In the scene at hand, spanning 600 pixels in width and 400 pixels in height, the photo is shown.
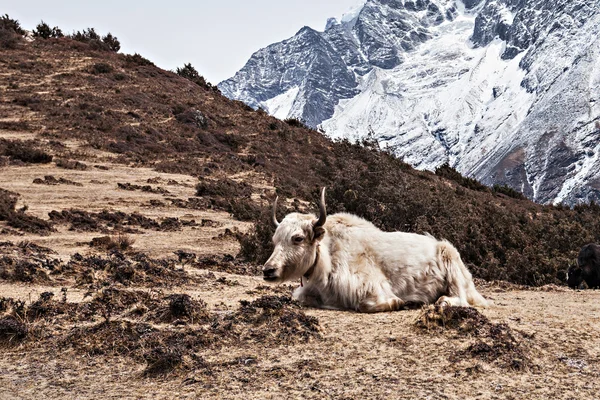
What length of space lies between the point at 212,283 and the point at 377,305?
3111mm

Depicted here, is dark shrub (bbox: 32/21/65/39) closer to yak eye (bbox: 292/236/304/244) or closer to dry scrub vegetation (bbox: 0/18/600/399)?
dry scrub vegetation (bbox: 0/18/600/399)

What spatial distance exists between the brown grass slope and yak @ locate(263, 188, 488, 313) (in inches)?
186

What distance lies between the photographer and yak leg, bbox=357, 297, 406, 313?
19.3 ft

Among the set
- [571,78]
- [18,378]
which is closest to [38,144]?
[18,378]

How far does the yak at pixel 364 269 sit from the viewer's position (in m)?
5.98

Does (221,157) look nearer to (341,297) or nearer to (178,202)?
(178,202)

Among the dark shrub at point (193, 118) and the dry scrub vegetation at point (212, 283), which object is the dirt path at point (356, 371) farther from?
the dark shrub at point (193, 118)

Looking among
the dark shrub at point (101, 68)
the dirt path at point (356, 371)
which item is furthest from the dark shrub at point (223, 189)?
the dark shrub at point (101, 68)

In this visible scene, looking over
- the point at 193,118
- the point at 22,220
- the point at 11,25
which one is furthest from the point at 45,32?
the point at 22,220

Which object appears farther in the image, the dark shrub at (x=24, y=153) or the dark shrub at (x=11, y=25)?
the dark shrub at (x=11, y=25)

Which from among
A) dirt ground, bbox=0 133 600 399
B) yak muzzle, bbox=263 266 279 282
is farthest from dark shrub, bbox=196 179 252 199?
yak muzzle, bbox=263 266 279 282

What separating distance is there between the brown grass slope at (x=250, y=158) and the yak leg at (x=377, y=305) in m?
5.12

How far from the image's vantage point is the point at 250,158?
90.1 feet

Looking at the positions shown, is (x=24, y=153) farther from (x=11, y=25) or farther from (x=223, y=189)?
(x=11, y=25)
